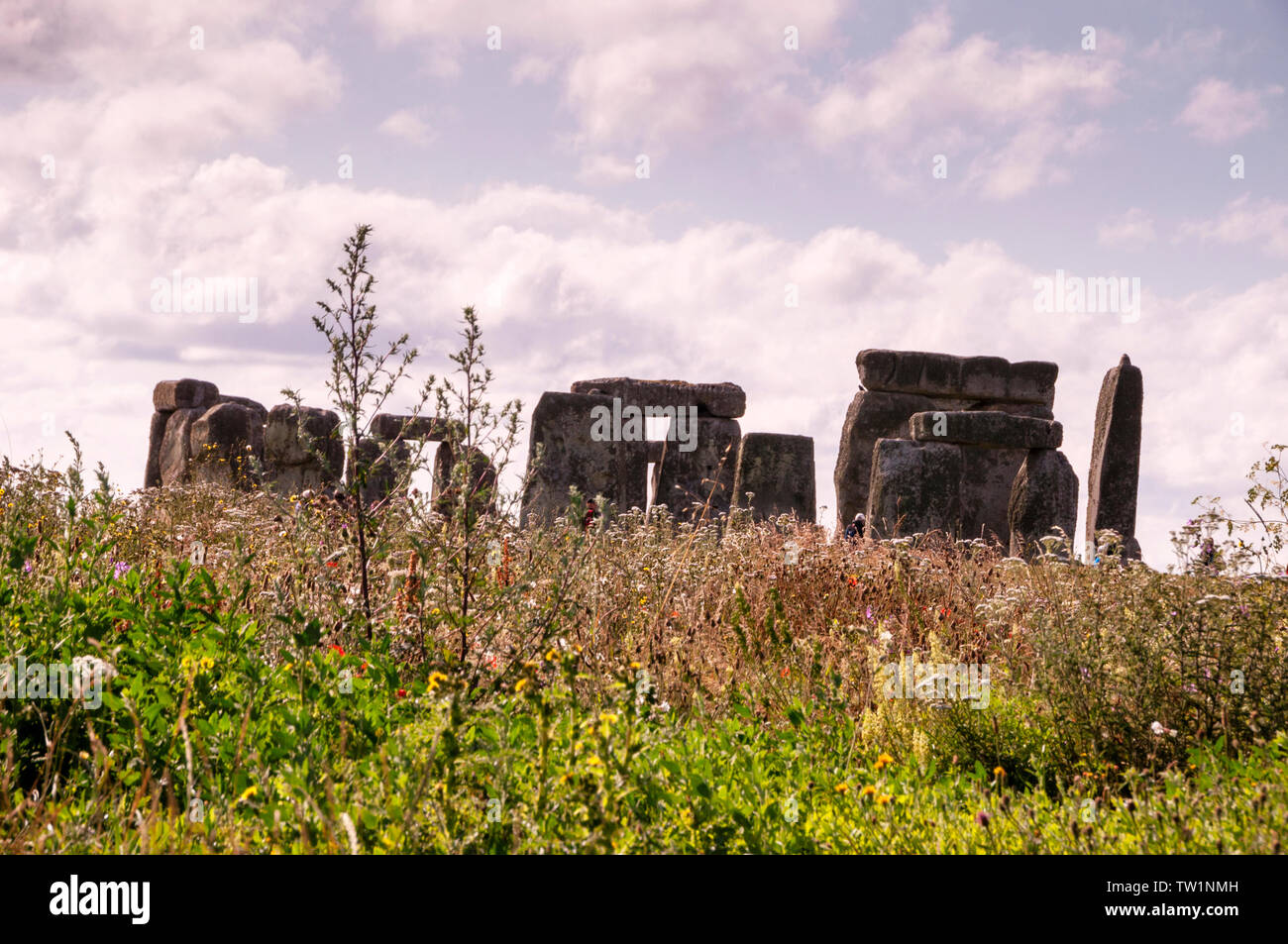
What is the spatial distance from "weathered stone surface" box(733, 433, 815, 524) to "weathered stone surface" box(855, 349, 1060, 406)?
1.93 meters

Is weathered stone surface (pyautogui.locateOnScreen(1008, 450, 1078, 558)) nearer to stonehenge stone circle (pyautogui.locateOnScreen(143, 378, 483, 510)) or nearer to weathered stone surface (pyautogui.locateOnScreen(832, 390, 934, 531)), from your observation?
weathered stone surface (pyautogui.locateOnScreen(832, 390, 934, 531))

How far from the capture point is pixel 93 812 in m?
2.71

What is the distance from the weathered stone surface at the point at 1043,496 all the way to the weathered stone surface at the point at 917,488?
1908 mm

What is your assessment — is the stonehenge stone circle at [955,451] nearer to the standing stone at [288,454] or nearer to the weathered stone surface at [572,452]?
the weathered stone surface at [572,452]

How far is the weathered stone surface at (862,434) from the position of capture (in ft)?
49.0

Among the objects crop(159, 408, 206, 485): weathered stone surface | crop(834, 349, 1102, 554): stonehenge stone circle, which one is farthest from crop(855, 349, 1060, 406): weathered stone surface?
crop(159, 408, 206, 485): weathered stone surface

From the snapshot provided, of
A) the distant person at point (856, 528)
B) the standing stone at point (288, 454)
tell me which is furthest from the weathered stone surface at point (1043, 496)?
the standing stone at point (288, 454)

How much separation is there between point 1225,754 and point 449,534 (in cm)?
269

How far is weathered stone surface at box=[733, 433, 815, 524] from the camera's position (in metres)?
14.3

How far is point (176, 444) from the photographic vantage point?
16000 millimetres

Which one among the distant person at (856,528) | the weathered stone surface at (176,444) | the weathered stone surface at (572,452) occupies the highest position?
the weathered stone surface at (176,444)

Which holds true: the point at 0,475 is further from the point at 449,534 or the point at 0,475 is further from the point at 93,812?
the point at 93,812

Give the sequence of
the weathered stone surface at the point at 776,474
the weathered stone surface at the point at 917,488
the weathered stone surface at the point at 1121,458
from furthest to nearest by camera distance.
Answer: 1. the weathered stone surface at the point at 776,474
2. the weathered stone surface at the point at 1121,458
3. the weathered stone surface at the point at 917,488
